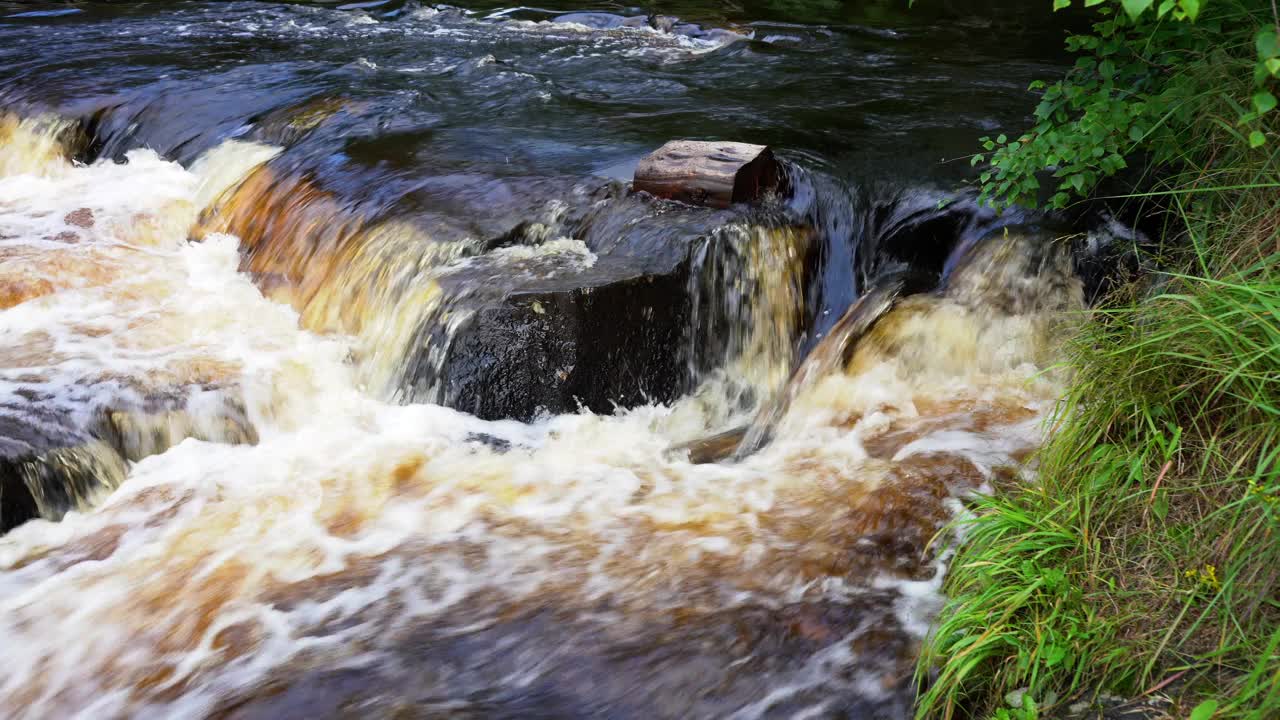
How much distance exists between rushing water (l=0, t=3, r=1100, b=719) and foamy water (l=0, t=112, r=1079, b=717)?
15mm

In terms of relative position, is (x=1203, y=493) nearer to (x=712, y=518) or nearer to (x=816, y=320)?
(x=712, y=518)

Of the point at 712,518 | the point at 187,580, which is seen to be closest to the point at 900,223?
the point at 712,518

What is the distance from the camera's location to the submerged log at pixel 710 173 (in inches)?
189

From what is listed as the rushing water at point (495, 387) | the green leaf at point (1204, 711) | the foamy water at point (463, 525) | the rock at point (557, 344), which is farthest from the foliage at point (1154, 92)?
the green leaf at point (1204, 711)

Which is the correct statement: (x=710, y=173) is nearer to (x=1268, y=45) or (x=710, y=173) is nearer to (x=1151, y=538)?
(x=1268, y=45)

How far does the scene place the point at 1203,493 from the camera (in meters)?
2.62

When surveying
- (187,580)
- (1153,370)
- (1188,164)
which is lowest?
(187,580)

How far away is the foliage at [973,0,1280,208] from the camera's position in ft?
10.7

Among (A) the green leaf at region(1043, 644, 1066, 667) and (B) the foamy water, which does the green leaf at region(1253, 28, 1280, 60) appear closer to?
(B) the foamy water

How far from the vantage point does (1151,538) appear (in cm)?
268

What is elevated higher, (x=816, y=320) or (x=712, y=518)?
(x=816, y=320)

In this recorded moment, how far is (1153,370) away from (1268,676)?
3.00 ft

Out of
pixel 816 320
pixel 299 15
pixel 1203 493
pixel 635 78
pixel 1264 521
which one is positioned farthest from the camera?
pixel 299 15

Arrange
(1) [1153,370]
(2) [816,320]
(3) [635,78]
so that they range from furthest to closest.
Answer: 1. (3) [635,78]
2. (2) [816,320]
3. (1) [1153,370]
